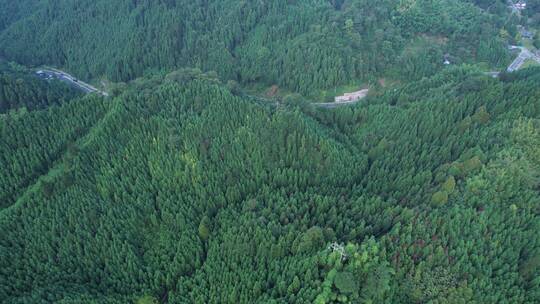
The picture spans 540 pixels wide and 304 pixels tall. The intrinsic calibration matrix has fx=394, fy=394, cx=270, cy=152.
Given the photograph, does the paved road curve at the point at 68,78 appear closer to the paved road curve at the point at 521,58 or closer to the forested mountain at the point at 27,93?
the forested mountain at the point at 27,93

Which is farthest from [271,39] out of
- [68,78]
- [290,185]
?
[68,78]

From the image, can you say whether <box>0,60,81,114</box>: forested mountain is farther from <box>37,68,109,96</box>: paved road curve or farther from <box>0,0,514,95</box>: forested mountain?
<box>0,0,514,95</box>: forested mountain

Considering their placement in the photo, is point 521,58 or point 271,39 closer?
point 521,58

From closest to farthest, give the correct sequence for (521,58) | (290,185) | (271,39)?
(290,185) → (521,58) → (271,39)

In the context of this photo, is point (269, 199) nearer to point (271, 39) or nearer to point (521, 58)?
point (271, 39)

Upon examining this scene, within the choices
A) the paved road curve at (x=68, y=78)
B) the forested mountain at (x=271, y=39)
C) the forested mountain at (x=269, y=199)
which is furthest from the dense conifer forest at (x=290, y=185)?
the paved road curve at (x=68, y=78)

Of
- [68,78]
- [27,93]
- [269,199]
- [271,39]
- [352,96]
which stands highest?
[271,39]
